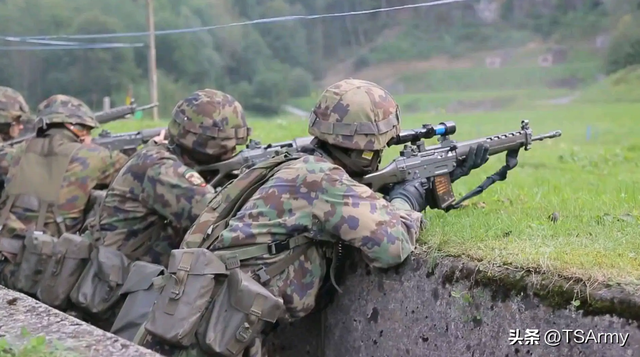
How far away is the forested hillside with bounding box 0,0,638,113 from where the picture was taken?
8859mm

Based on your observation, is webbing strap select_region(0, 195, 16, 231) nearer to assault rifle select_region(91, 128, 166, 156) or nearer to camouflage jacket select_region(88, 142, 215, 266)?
camouflage jacket select_region(88, 142, 215, 266)

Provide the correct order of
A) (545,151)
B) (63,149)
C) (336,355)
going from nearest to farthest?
(336,355) < (63,149) < (545,151)

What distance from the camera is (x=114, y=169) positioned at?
5.67m

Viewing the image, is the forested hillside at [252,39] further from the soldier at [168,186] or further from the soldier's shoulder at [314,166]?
the soldier's shoulder at [314,166]

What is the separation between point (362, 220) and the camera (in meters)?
3.39

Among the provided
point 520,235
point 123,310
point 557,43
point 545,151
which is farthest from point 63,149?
point 557,43

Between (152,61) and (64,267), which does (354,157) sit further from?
(152,61)

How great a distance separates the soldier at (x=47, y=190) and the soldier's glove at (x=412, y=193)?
2.32 m

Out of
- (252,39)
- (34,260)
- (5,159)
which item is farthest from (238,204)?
(252,39)

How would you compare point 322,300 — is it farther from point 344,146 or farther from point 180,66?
point 180,66

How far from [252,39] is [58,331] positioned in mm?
7631

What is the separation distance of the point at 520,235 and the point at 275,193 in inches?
47.2

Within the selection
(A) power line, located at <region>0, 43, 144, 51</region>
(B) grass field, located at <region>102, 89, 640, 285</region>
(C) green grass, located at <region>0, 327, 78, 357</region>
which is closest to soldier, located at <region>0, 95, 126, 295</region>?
(B) grass field, located at <region>102, 89, 640, 285</region>

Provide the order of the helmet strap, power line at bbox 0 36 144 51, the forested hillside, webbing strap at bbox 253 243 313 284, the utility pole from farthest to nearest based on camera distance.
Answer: power line at bbox 0 36 144 51 → the utility pole → the forested hillside → the helmet strap → webbing strap at bbox 253 243 313 284
